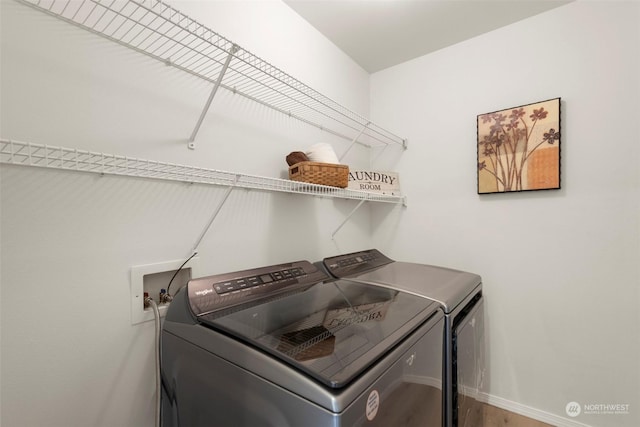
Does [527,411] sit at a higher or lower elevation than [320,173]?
lower

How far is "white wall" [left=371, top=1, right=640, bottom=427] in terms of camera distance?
1.52m

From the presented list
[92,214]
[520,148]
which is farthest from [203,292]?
[520,148]

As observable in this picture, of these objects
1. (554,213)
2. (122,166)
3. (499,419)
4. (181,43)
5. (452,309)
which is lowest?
(499,419)

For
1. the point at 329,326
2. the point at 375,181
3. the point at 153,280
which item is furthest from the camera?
the point at 375,181

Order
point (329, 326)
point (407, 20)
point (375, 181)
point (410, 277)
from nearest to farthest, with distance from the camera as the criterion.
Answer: point (329, 326), point (410, 277), point (407, 20), point (375, 181)

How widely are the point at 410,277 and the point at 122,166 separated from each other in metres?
1.35

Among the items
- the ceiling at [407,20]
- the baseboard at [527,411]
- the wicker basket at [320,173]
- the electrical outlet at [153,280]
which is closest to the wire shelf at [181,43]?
the wicker basket at [320,173]

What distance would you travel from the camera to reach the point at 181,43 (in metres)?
0.96

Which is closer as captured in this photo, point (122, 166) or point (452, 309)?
point (122, 166)

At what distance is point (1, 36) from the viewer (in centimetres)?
77

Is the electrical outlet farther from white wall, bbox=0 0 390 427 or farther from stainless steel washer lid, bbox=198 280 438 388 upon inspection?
stainless steel washer lid, bbox=198 280 438 388

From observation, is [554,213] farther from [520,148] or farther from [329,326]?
[329,326]

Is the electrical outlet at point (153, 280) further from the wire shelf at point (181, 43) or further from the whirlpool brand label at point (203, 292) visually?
the wire shelf at point (181, 43)

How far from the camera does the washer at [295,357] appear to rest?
610 millimetres
